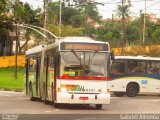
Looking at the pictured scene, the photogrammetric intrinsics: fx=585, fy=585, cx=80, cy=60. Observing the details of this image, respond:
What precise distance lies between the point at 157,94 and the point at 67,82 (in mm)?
17886

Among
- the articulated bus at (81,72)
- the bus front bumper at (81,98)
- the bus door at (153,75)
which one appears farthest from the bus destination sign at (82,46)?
the bus door at (153,75)

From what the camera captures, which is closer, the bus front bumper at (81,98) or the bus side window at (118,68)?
the bus front bumper at (81,98)

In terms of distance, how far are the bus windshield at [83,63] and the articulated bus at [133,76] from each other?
1303 cm

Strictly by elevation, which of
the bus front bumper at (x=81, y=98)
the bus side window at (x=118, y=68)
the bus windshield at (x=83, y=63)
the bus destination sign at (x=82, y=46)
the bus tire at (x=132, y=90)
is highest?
the bus destination sign at (x=82, y=46)

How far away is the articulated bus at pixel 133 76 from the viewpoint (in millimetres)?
37719

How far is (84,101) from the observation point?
2420 cm

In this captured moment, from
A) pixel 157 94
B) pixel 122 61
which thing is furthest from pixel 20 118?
pixel 157 94

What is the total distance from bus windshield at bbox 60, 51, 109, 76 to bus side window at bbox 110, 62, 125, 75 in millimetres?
13119

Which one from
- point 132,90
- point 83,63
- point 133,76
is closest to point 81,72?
point 83,63

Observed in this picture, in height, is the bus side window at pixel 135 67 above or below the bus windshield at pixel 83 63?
below

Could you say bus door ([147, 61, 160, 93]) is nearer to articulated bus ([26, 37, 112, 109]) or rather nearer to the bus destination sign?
articulated bus ([26, 37, 112, 109])

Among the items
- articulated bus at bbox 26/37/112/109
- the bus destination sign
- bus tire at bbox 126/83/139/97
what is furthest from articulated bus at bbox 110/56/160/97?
the bus destination sign

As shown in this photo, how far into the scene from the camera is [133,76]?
124ft

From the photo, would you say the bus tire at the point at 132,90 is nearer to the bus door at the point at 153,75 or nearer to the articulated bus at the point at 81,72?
the bus door at the point at 153,75
